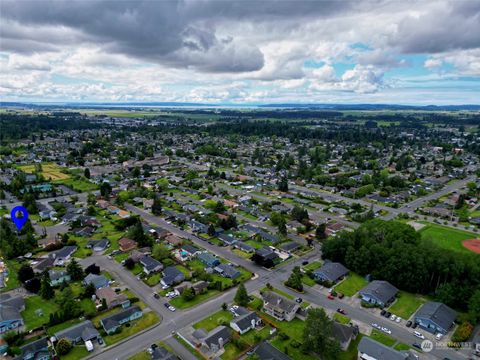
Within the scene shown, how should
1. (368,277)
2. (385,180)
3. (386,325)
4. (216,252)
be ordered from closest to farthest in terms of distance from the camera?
Answer: (386,325) < (368,277) < (216,252) < (385,180)

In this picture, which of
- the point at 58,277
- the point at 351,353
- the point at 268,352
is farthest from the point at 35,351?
the point at 351,353

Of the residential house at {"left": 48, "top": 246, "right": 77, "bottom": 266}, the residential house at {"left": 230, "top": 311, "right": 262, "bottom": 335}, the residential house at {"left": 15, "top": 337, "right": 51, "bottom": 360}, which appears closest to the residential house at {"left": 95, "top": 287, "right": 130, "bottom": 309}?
the residential house at {"left": 15, "top": 337, "right": 51, "bottom": 360}

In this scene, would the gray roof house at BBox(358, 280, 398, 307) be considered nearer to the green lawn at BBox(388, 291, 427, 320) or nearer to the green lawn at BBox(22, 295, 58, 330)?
the green lawn at BBox(388, 291, 427, 320)

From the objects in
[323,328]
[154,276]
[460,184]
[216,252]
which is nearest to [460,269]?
[323,328]

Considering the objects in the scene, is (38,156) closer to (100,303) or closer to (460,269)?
(100,303)

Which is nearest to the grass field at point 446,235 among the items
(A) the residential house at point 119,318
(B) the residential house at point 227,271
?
(B) the residential house at point 227,271

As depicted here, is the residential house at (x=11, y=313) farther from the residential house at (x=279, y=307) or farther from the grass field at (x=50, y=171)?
the grass field at (x=50, y=171)

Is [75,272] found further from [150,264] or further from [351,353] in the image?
[351,353]
